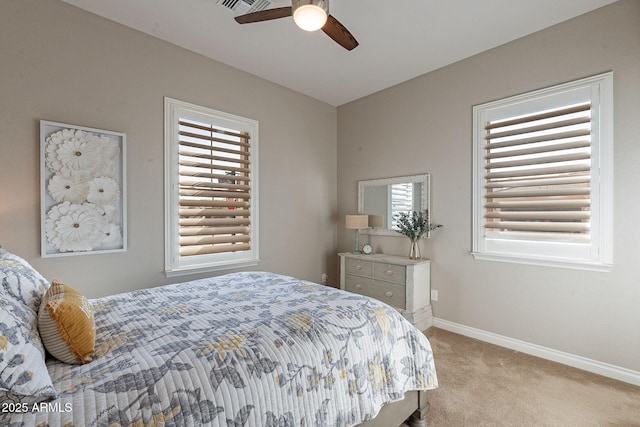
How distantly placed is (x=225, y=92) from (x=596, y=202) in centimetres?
344

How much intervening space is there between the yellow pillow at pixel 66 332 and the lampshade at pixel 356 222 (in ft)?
9.26

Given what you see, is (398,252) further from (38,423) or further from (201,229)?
(38,423)

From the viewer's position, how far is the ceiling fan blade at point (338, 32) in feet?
6.32

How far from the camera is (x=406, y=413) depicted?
1.66 meters

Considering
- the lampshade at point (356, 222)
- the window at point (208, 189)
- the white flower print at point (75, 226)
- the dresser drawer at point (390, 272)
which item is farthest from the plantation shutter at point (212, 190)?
the dresser drawer at point (390, 272)

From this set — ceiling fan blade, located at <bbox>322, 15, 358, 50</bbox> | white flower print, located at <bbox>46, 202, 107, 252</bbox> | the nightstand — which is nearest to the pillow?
white flower print, located at <bbox>46, 202, 107, 252</bbox>

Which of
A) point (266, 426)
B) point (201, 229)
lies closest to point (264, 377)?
point (266, 426)

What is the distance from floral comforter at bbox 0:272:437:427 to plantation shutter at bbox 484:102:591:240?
5.54 ft

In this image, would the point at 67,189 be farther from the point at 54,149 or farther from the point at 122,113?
the point at 122,113

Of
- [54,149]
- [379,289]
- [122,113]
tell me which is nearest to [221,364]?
[54,149]

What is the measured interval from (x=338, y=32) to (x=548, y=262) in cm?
248

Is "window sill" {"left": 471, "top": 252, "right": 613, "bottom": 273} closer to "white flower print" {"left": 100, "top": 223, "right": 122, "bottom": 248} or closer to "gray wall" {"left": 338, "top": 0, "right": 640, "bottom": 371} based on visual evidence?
"gray wall" {"left": 338, "top": 0, "right": 640, "bottom": 371}

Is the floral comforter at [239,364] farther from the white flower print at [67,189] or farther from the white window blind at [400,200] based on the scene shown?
the white window blind at [400,200]

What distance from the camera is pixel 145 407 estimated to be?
891 millimetres
